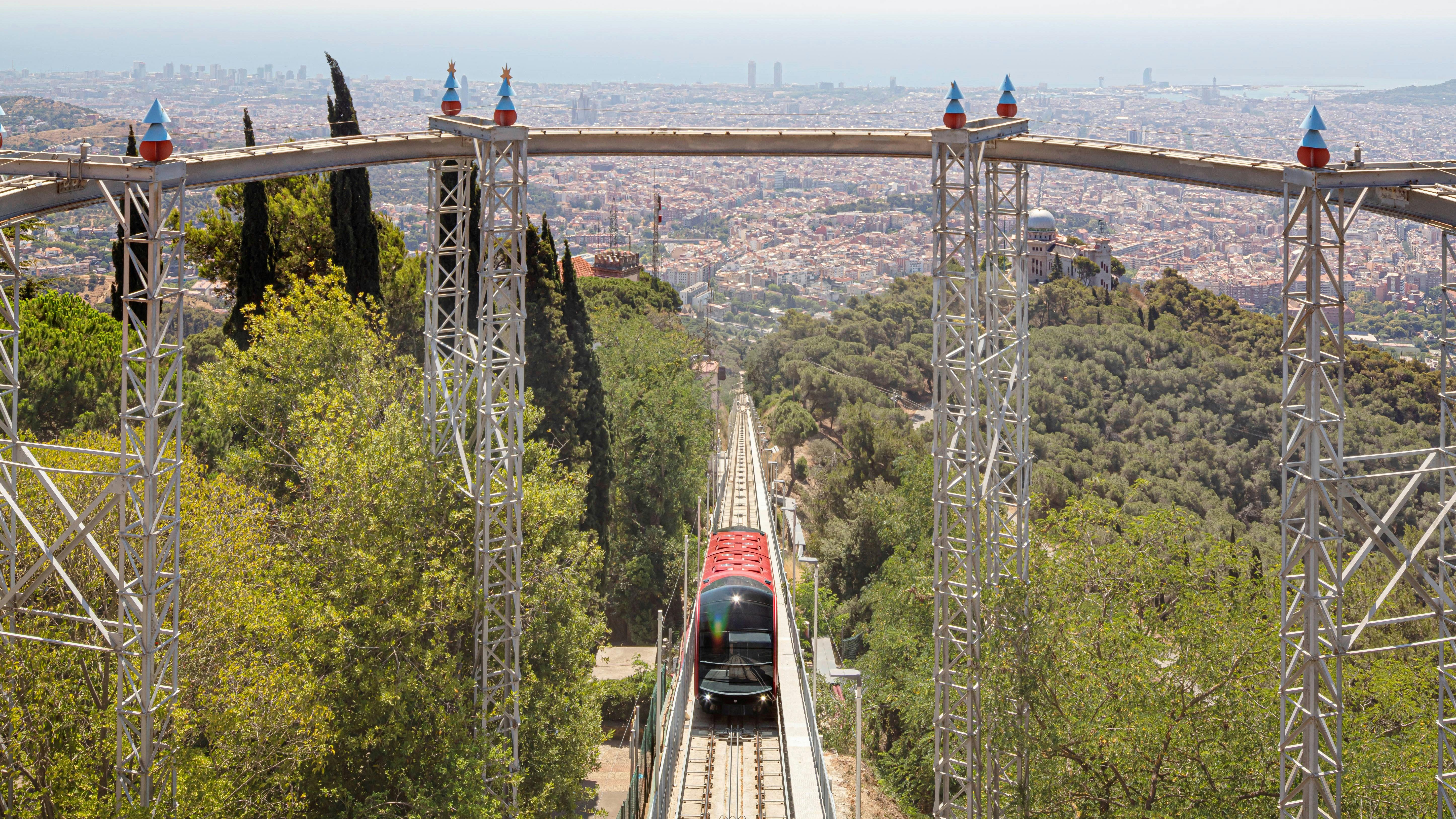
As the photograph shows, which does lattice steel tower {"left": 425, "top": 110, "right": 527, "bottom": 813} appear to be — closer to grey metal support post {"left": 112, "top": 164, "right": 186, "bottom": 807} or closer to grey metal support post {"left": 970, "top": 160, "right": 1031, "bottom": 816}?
grey metal support post {"left": 112, "top": 164, "right": 186, "bottom": 807}

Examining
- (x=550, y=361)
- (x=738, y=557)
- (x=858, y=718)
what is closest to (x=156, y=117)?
(x=858, y=718)

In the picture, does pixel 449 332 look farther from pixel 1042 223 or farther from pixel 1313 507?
pixel 1042 223

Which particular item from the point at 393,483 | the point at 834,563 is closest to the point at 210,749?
the point at 393,483

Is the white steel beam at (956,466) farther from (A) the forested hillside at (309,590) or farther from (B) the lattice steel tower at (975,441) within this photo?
(A) the forested hillside at (309,590)

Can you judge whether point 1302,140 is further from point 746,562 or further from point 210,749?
point 746,562

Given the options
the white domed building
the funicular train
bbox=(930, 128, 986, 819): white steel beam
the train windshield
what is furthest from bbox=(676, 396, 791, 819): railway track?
the white domed building

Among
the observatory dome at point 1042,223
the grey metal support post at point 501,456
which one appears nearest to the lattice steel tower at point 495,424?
the grey metal support post at point 501,456
